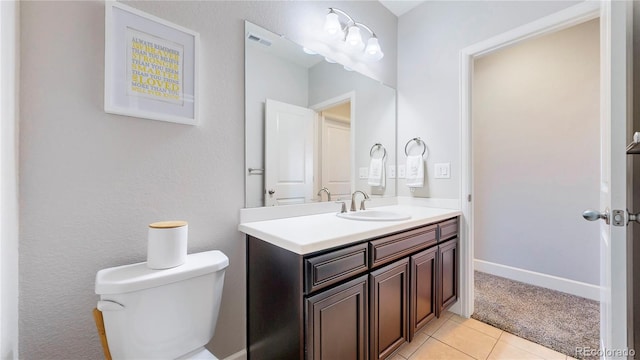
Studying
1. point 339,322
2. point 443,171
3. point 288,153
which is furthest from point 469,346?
point 288,153

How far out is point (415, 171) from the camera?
2141 millimetres

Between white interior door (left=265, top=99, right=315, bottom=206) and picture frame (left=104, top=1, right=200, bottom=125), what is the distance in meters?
0.44

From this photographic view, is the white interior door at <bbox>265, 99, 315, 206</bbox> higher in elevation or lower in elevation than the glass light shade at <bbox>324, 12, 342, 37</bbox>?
lower

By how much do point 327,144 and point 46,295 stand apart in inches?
60.2

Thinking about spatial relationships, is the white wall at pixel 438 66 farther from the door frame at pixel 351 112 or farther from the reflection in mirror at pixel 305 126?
the door frame at pixel 351 112

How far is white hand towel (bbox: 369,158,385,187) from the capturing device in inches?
83.8

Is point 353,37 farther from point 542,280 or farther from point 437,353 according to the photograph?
point 542,280

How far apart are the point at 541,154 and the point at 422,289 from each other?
194cm

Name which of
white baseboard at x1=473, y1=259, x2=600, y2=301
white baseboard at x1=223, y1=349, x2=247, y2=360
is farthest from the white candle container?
white baseboard at x1=473, y1=259, x2=600, y2=301

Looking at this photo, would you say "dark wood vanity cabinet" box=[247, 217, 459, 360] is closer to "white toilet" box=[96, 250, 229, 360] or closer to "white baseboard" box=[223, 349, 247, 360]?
"white baseboard" box=[223, 349, 247, 360]

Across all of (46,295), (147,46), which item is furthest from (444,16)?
(46,295)

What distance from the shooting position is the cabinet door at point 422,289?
143 cm

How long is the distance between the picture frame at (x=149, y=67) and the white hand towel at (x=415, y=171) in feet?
5.60

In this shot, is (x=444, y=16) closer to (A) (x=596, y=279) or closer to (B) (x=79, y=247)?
(A) (x=596, y=279)
